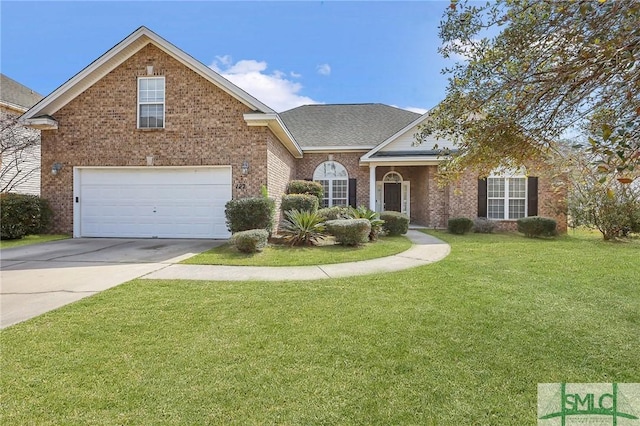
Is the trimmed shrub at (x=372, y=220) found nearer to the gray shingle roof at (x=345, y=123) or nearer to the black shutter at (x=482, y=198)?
the gray shingle roof at (x=345, y=123)

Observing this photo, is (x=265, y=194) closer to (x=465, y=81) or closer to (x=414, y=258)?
(x=414, y=258)

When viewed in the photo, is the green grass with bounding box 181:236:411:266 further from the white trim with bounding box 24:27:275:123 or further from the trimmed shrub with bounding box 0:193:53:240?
the trimmed shrub with bounding box 0:193:53:240

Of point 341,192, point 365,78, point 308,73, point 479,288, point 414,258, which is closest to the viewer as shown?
point 479,288

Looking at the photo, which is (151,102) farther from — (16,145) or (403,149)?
(403,149)

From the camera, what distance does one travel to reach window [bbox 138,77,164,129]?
11.6m

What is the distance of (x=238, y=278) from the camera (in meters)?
6.26

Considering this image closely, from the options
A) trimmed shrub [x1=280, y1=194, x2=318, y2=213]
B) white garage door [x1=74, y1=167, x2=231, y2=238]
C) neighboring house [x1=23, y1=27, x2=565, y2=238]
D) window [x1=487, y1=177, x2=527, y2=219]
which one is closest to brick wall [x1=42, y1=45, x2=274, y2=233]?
neighboring house [x1=23, y1=27, x2=565, y2=238]

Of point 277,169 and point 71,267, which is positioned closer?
point 71,267

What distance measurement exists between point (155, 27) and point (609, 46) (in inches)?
505

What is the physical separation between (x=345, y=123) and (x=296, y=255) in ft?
41.7

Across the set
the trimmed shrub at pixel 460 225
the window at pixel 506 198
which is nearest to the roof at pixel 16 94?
the trimmed shrub at pixel 460 225

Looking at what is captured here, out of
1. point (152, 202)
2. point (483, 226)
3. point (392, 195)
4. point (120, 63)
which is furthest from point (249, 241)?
point (392, 195)

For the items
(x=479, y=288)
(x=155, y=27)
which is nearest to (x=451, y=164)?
(x=479, y=288)

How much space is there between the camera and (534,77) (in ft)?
12.0
